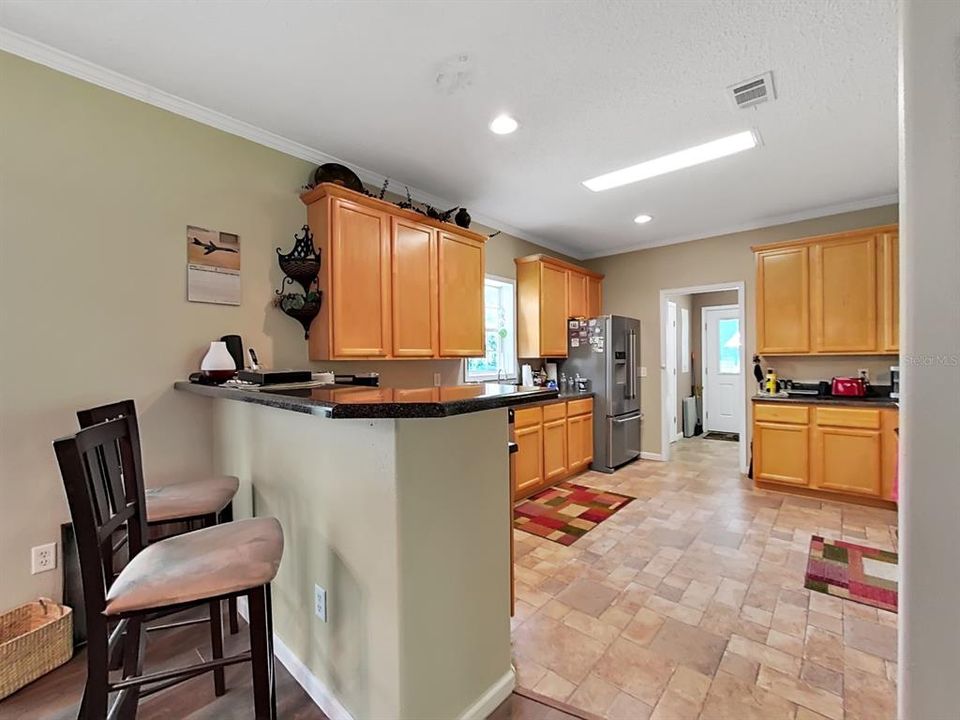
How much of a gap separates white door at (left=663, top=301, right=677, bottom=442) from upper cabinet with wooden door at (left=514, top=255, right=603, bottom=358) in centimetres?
147

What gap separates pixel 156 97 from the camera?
233cm

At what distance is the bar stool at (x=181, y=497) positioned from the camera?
5.40 ft

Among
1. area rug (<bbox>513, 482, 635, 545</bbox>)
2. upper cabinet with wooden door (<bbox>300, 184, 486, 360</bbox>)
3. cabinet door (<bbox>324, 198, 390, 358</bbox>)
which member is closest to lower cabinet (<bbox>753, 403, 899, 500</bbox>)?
area rug (<bbox>513, 482, 635, 545</bbox>)

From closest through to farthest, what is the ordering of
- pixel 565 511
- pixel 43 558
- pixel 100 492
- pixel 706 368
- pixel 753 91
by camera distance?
pixel 100 492 < pixel 43 558 < pixel 753 91 < pixel 565 511 < pixel 706 368

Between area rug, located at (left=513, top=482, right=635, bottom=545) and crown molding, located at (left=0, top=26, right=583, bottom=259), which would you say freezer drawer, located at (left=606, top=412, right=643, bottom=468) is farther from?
crown molding, located at (left=0, top=26, right=583, bottom=259)

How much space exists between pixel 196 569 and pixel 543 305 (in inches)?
160

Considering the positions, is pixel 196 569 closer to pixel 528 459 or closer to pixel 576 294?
pixel 528 459

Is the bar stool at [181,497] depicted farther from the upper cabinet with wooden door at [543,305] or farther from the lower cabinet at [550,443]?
the upper cabinet with wooden door at [543,305]

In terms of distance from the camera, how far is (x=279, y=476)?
186cm

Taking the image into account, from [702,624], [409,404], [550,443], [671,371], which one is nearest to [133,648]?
[409,404]

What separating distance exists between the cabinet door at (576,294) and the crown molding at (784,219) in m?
0.78

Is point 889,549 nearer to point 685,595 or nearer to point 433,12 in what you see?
point 685,595

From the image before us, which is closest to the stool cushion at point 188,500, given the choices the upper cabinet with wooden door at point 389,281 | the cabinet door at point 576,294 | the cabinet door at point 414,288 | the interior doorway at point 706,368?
the upper cabinet with wooden door at point 389,281

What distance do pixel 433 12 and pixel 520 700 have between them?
286 centimetres
